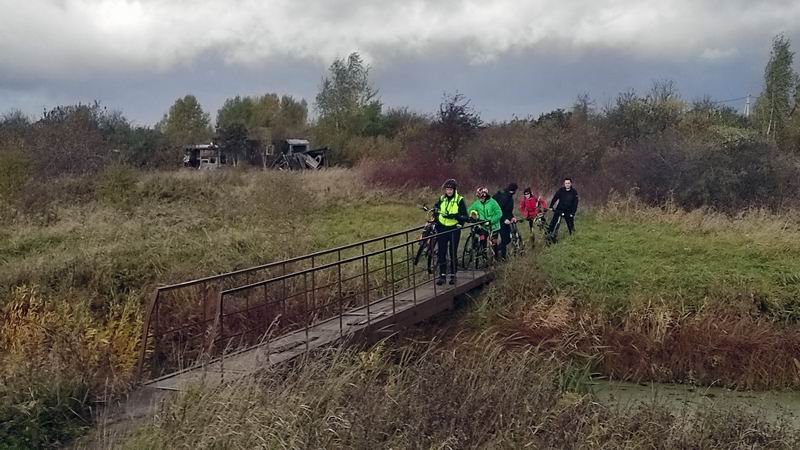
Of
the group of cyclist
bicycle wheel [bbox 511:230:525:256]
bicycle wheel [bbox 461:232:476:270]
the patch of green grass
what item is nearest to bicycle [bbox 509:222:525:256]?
bicycle wheel [bbox 511:230:525:256]

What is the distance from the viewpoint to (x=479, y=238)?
49.6ft

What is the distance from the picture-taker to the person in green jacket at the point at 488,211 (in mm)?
14586

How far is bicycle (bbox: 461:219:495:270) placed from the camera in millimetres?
15000

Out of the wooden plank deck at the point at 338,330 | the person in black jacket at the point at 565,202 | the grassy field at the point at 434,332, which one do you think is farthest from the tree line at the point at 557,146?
the wooden plank deck at the point at 338,330

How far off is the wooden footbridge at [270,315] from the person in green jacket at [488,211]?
33.7 inches

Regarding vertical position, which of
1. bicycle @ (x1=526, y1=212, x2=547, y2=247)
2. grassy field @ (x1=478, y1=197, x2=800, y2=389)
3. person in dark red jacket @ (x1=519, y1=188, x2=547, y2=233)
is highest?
person in dark red jacket @ (x1=519, y1=188, x2=547, y2=233)

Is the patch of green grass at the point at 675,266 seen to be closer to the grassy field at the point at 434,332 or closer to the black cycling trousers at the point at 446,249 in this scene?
the grassy field at the point at 434,332

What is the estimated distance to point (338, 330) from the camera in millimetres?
10367

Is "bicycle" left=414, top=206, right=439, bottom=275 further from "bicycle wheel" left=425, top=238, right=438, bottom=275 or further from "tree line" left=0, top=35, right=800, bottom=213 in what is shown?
"tree line" left=0, top=35, right=800, bottom=213

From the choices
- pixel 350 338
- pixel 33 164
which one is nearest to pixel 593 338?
pixel 350 338

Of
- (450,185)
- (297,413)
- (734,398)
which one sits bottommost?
(734,398)

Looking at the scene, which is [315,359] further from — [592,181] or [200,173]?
[200,173]

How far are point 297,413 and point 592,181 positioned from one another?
19.7 meters

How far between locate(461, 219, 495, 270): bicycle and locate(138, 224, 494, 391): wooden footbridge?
0.31m
